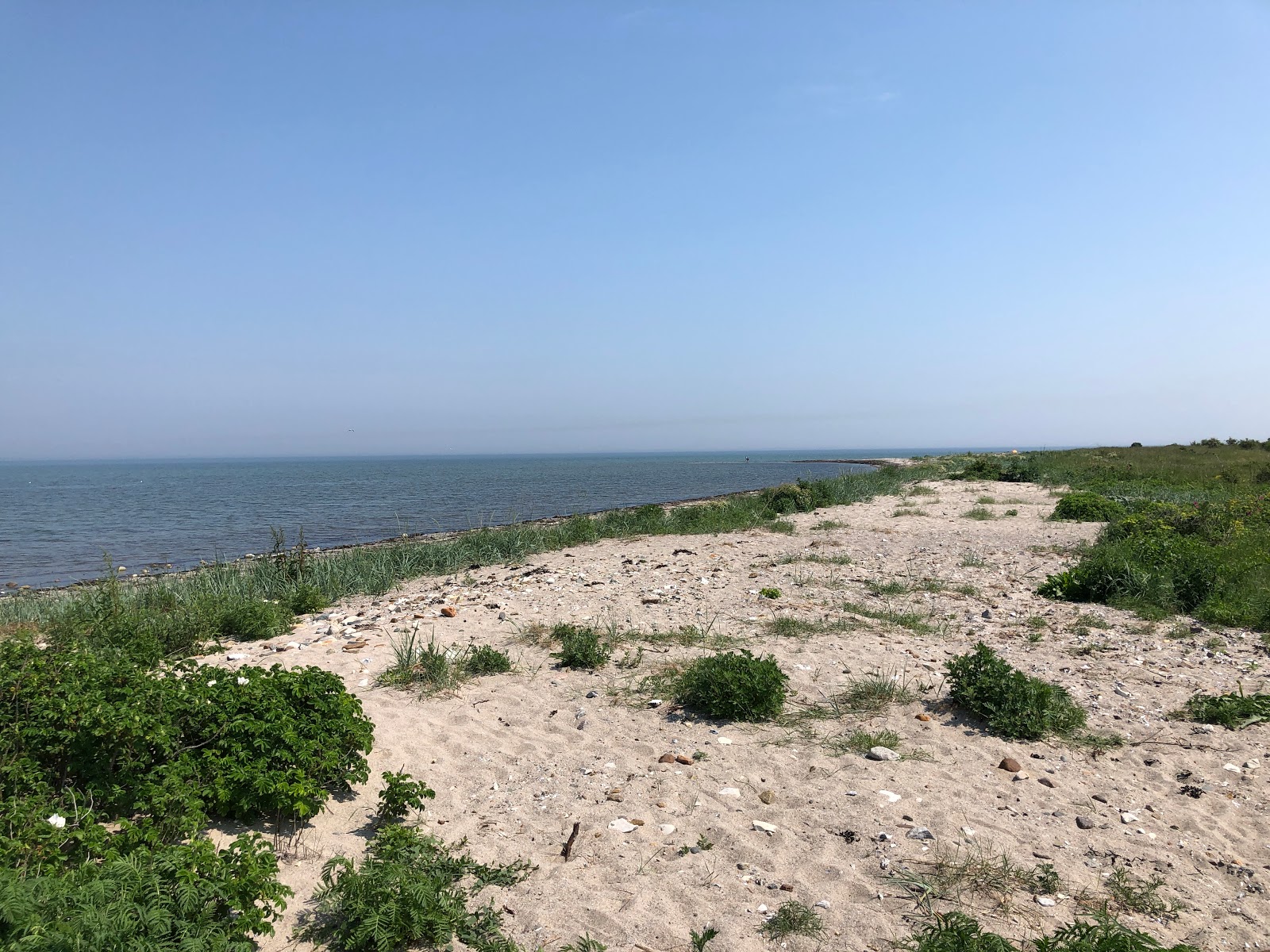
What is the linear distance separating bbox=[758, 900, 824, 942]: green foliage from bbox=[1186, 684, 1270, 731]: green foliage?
15.1 feet

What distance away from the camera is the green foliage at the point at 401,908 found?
333 cm

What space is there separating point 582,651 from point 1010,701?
4.13 m

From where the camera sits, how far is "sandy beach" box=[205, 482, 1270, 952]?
373 cm

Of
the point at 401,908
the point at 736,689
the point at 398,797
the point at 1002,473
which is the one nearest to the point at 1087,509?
the point at 736,689

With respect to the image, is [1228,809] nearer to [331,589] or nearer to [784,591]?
[784,591]

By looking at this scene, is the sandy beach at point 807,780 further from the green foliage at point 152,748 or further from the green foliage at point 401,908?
the green foliage at point 152,748

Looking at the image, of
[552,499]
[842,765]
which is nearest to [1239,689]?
[842,765]

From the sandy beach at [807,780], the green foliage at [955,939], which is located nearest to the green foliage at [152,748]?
the sandy beach at [807,780]

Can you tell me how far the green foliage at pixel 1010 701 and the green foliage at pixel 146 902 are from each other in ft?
17.6

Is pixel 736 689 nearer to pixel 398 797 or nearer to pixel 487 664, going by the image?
pixel 487 664

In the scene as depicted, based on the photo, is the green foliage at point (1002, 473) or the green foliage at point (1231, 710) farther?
the green foliage at point (1002, 473)

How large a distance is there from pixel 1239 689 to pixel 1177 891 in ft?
11.3

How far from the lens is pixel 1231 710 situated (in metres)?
5.93

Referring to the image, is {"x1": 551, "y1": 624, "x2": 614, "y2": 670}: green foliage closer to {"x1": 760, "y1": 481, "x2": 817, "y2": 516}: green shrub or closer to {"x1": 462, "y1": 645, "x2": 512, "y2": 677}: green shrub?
{"x1": 462, "y1": 645, "x2": 512, "y2": 677}: green shrub
